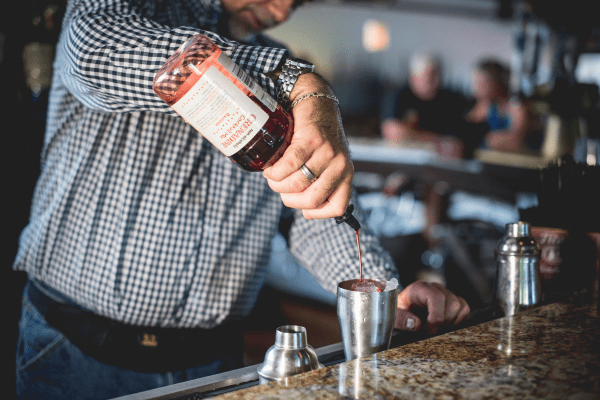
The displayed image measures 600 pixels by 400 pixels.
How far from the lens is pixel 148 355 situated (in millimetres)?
1138

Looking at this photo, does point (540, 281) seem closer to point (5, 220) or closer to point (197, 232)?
point (197, 232)

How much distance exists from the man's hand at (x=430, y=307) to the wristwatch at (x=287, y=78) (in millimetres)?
443

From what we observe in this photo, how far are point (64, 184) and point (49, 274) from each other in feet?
0.73

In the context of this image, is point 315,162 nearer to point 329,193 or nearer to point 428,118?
point 329,193

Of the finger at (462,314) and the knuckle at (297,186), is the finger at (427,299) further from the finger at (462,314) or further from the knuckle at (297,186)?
the knuckle at (297,186)

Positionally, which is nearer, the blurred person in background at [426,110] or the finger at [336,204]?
the finger at [336,204]

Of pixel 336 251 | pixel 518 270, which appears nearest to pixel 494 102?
pixel 336 251

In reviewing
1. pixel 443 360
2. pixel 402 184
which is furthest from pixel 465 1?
pixel 443 360

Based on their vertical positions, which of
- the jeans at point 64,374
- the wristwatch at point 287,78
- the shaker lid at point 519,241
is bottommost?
the jeans at point 64,374

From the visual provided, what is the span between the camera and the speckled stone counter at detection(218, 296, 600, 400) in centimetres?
57

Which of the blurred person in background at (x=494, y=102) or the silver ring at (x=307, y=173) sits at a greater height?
the blurred person in background at (x=494, y=102)

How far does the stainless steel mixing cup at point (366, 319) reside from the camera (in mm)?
702

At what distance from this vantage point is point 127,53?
0.78 meters

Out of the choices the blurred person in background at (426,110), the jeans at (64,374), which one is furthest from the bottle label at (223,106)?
the blurred person in background at (426,110)
